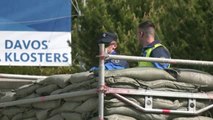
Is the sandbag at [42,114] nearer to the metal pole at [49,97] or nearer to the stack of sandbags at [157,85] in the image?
the metal pole at [49,97]

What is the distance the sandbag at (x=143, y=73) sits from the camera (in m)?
5.20

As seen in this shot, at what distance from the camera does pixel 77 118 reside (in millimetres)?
5395

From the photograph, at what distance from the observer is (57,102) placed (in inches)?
224

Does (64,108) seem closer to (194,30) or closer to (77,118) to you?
(77,118)

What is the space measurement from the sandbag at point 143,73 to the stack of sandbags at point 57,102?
8.0 inches

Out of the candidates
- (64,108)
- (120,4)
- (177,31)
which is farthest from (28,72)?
(64,108)

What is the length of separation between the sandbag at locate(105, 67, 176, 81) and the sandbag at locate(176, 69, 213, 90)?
9 centimetres

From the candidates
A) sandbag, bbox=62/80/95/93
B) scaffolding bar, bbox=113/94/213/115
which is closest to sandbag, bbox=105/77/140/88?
scaffolding bar, bbox=113/94/213/115

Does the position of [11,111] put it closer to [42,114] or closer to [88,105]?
[42,114]

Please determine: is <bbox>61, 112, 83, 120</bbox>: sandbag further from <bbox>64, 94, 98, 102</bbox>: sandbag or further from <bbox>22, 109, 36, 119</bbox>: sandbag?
<bbox>22, 109, 36, 119</bbox>: sandbag

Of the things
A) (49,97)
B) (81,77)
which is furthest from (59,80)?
(81,77)

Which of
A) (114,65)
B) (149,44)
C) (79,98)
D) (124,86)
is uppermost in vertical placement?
(149,44)

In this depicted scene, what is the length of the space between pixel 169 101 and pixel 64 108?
0.89 meters

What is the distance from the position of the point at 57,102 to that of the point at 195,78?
1180mm
